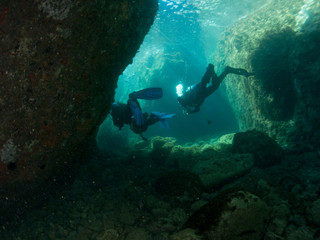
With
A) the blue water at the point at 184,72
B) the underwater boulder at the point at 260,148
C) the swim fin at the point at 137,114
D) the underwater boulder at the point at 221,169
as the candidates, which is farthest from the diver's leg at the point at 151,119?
the blue water at the point at 184,72

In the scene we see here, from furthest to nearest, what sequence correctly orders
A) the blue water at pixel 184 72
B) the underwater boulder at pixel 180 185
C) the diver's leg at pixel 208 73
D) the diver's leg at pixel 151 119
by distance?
the blue water at pixel 184 72 → the diver's leg at pixel 208 73 → the diver's leg at pixel 151 119 → the underwater boulder at pixel 180 185

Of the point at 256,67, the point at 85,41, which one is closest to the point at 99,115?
the point at 85,41

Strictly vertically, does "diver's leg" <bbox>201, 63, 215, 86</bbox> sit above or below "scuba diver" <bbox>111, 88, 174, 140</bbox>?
above

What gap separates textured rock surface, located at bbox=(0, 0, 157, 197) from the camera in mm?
2648

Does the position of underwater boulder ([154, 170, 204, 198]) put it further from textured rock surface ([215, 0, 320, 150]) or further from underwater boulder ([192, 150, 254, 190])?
textured rock surface ([215, 0, 320, 150])

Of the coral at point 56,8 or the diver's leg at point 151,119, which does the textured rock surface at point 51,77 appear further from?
the diver's leg at point 151,119

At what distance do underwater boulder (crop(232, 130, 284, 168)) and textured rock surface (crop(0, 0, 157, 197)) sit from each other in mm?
4032

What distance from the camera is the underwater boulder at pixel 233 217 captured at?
6.62 feet

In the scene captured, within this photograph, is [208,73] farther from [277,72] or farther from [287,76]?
[287,76]

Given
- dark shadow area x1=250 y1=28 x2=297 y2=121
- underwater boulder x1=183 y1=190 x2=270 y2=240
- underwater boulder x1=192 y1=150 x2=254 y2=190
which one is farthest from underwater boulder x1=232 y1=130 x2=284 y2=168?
underwater boulder x1=183 y1=190 x2=270 y2=240

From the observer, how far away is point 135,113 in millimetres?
A: 5578

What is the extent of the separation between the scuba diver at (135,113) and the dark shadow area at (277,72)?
3.65 meters

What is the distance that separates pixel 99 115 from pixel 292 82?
5875mm

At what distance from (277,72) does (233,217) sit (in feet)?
20.0
